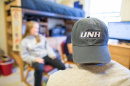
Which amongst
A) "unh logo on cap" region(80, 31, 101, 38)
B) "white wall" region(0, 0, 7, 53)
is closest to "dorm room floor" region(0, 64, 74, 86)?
"white wall" region(0, 0, 7, 53)

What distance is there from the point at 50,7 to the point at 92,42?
1.75 meters

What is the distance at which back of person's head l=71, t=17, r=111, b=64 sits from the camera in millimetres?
454

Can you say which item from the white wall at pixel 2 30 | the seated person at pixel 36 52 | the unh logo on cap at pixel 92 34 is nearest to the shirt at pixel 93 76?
the unh logo on cap at pixel 92 34

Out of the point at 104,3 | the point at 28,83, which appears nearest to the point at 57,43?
the point at 28,83

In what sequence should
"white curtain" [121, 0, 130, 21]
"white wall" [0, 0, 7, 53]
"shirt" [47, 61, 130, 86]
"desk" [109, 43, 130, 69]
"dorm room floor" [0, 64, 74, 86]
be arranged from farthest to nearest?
"white wall" [0, 0, 7, 53], "dorm room floor" [0, 64, 74, 86], "white curtain" [121, 0, 130, 21], "desk" [109, 43, 130, 69], "shirt" [47, 61, 130, 86]

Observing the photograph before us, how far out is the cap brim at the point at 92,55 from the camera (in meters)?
0.45

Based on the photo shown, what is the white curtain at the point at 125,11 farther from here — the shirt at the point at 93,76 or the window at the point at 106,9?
the shirt at the point at 93,76

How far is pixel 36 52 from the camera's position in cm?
151

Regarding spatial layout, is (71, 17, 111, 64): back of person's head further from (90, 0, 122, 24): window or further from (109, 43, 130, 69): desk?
(90, 0, 122, 24): window

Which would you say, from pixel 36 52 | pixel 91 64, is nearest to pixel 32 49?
pixel 36 52

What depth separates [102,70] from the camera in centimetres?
45

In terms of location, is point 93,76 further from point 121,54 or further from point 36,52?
point 36,52

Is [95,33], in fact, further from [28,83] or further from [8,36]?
[8,36]

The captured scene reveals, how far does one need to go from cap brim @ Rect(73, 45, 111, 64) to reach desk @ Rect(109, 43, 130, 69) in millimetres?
771
